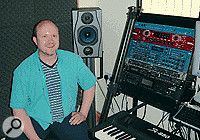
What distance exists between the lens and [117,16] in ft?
7.88

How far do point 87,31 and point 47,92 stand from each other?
2.29ft

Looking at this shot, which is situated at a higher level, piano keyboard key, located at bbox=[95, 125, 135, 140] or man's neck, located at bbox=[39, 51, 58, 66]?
man's neck, located at bbox=[39, 51, 58, 66]

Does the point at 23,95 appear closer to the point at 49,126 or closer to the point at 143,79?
the point at 49,126

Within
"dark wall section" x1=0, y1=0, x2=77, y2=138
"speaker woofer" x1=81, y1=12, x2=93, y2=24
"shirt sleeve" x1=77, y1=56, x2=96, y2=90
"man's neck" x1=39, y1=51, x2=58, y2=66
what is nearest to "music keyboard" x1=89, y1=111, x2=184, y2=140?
"shirt sleeve" x1=77, y1=56, x2=96, y2=90

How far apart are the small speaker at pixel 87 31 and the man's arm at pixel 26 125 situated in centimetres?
77

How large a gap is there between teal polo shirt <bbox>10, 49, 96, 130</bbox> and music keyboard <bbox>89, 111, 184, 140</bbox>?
429mm

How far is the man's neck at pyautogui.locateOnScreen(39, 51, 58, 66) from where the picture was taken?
1.74 metres

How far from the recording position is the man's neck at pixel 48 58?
174 centimetres

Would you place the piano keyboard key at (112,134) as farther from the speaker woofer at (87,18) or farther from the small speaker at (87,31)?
the speaker woofer at (87,18)

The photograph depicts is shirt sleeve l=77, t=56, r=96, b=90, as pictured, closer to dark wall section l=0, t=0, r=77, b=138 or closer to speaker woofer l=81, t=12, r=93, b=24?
speaker woofer l=81, t=12, r=93, b=24

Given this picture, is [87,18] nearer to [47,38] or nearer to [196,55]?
[47,38]

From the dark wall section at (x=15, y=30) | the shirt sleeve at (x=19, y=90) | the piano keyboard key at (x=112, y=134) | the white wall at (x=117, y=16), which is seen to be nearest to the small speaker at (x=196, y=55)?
the white wall at (x=117, y=16)

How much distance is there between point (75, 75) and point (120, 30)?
2.68ft

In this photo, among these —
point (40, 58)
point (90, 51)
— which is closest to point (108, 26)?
point (90, 51)
